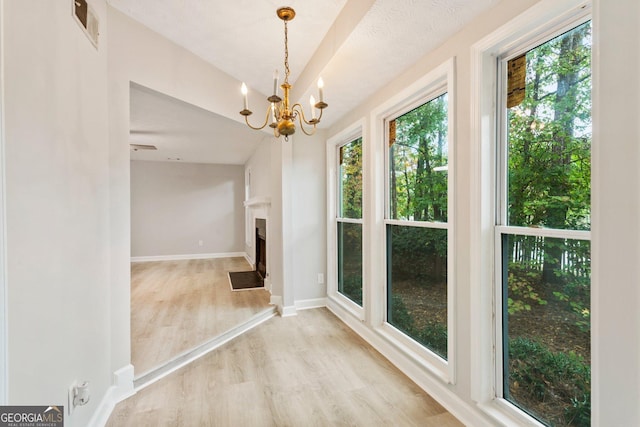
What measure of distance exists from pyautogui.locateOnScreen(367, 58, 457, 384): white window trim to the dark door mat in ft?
8.13

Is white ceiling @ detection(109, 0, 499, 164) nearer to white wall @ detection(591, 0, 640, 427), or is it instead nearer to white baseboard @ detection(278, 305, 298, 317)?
white wall @ detection(591, 0, 640, 427)

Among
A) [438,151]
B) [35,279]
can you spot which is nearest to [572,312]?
[438,151]

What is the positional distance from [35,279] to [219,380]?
150cm

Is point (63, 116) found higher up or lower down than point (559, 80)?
lower down

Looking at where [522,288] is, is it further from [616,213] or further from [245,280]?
[245,280]

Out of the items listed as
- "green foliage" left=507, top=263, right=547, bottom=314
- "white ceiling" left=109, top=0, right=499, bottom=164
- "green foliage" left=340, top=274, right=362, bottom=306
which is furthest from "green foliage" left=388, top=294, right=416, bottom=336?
"white ceiling" left=109, top=0, right=499, bottom=164

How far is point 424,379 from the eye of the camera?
2.05 meters

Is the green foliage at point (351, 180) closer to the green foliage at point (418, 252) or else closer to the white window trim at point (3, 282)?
the green foliage at point (418, 252)

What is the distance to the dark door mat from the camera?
15.1 feet

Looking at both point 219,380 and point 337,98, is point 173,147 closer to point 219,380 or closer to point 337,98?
point 337,98

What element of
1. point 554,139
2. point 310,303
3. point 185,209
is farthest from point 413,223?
point 185,209

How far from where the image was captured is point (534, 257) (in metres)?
1.44

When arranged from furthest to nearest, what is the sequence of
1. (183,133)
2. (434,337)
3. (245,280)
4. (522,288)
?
1. (245,280)
2. (183,133)
3. (434,337)
4. (522,288)

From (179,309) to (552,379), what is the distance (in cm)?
363
